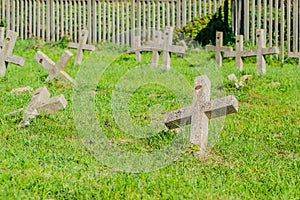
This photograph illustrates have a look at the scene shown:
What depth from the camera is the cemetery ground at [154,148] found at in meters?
4.45

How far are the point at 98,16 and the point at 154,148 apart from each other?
11.7m

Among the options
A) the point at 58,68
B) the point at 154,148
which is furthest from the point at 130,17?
the point at 154,148

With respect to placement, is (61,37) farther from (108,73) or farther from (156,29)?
(108,73)

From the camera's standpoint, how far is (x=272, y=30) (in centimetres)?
1466

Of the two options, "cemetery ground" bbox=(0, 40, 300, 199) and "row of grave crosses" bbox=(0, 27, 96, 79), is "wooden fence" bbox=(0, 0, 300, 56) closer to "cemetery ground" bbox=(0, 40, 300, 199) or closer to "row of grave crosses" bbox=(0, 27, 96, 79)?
"cemetery ground" bbox=(0, 40, 300, 199)

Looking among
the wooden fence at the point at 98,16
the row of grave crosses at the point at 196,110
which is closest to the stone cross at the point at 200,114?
the row of grave crosses at the point at 196,110

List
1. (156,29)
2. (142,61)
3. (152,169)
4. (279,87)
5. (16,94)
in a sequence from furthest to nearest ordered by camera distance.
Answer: (156,29) → (142,61) → (279,87) → (16,94) → (152,169)

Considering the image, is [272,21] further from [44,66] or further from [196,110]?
[196,110]

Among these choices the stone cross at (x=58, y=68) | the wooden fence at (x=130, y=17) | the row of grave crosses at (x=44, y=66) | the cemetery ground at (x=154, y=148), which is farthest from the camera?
the wooden fence at (x=130, y=17)

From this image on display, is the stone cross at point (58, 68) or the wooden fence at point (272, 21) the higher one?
the wooden fence at point (272, 21)

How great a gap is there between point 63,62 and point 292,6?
660 cm

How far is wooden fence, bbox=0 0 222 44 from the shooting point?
53.7 ft

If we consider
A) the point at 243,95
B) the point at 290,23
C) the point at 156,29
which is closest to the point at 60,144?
the point at 243,95

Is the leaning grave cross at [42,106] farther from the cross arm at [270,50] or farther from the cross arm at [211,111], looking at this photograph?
the cross arm at [270,50]
